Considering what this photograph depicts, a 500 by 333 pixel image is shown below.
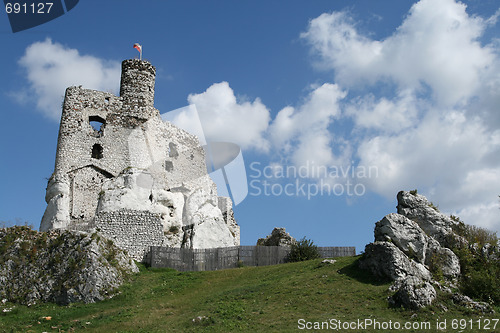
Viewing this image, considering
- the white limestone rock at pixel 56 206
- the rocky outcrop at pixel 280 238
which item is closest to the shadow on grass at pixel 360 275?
the rocky outcrop at pixel 280 238

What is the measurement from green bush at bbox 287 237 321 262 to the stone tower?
6.58 meters

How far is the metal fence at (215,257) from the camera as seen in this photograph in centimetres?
3716

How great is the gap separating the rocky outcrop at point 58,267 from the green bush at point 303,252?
11031 mm

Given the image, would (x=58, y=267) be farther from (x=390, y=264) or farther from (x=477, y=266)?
(x=477, y=266)

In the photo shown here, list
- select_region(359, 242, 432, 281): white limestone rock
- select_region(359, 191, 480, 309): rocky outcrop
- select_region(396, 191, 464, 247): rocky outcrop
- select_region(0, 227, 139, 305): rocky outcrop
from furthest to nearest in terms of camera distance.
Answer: select_region(396, 191, 464, 247): rocky outcrop < select_region(0, 227, 139, 305): rocky outcrop < select_region(359, 242, 432, 281): white limestone rock < select_region(359, 191, 480, 309): rocky outcrop

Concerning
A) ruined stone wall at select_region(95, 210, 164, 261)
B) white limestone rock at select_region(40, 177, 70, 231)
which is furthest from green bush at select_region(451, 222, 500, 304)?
white limestone rock at select_region(40, 177, 70, 231)

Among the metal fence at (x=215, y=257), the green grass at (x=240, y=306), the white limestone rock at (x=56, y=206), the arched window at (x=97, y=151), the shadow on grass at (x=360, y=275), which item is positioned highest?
the arched window at (x=97, y=151)

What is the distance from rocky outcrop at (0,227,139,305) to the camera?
97.6ft

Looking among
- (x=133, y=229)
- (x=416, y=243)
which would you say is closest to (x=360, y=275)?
(x=416, y=243)

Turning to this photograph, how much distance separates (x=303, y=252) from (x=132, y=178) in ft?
50.0

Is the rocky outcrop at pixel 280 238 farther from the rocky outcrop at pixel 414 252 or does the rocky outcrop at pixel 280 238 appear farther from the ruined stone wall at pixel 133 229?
the rocky outcrop at pixel 414 252

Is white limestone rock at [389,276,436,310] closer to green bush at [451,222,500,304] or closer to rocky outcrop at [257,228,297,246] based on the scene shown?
green bush at [451,222,500,304]

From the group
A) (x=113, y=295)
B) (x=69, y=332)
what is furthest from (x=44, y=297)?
(x=69, y=332)

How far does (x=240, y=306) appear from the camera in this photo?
25.5m
